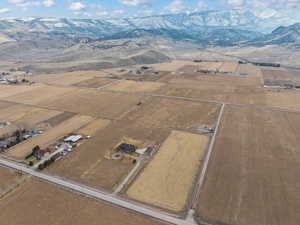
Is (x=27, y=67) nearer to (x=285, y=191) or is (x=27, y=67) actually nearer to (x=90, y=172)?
(x=90, y=172)

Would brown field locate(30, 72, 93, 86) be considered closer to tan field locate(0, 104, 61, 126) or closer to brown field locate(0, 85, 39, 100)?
brown field locate(0, 85, 39, 100)

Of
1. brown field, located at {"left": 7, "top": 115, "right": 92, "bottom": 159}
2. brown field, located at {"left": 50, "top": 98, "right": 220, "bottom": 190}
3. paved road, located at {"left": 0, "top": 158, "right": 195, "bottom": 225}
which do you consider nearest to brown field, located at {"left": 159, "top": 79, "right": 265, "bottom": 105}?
brown field, located at {"left": 50, "top": 98, "right": 220, "bottom": 190}

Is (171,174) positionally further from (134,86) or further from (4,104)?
(4,104)

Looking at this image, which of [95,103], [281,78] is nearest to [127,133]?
[95,103]

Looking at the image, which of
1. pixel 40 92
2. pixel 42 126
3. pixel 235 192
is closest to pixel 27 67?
pixel 40 92

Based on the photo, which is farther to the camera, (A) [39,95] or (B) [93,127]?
(A) [39,95]

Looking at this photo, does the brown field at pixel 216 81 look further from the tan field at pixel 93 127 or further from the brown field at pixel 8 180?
the brown field at pixel 8 180

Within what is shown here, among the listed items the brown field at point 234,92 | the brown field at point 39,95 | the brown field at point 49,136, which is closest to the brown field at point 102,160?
the brown field at point 49,136
